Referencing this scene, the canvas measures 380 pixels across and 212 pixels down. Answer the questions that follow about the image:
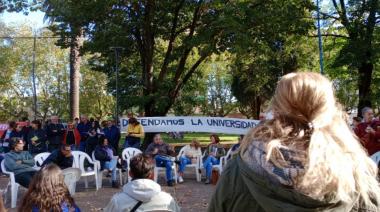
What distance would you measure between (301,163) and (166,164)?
9727mm

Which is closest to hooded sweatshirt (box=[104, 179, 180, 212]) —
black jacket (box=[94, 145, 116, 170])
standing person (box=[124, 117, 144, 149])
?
black jacket (box=[94, 145, 116, 170])

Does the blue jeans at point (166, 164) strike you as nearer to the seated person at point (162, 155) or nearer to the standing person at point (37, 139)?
the seated person at point (162, 155)

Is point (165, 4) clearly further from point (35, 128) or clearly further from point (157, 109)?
point (35, 128)

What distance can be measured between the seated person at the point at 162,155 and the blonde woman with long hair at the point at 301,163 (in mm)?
9439

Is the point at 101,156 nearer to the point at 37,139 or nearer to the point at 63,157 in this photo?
the point at 63,157

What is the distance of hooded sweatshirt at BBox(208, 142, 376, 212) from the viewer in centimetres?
153

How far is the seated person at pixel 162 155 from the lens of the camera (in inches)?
437

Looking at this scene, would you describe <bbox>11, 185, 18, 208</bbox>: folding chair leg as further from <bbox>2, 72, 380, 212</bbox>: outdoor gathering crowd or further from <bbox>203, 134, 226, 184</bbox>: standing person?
<bbox>2, 72, 380, 212</bbox>: outdoor gathering crowd

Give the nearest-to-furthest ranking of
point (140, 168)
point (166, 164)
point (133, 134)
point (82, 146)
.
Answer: point (140, 168) → point (166, 164) → point (133, 134) → point (82, 146)

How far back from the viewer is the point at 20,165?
8.77 meters

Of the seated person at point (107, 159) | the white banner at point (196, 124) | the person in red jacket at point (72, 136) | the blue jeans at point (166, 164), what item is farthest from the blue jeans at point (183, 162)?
the person in red jacket at point (72, 136)

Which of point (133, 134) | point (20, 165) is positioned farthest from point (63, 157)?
point (133, 134)

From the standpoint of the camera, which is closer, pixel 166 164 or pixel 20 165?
pixel 20 165

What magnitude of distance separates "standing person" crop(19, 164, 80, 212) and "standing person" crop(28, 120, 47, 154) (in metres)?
10.1
